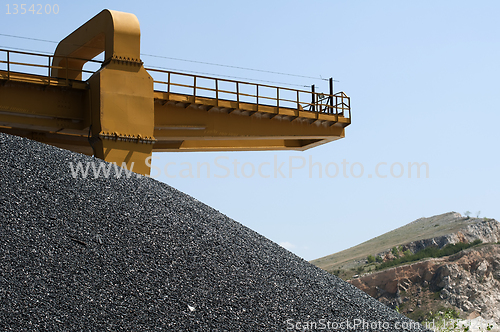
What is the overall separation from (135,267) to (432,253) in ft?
146

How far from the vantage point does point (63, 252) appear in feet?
26.1

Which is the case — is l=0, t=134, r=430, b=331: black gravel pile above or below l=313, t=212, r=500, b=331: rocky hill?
above

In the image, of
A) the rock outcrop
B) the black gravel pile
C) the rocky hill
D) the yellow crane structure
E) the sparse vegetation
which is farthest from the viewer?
the sparse vegetation

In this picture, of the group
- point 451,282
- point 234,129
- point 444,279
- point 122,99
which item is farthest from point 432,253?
point 122,99

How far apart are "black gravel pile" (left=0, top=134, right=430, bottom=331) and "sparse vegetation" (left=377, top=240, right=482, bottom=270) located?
39611 millimetres

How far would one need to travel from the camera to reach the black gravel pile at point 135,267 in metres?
7.17

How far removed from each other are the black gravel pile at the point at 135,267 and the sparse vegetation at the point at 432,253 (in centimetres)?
3961

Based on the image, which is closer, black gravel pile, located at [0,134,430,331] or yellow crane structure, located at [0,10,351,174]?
black gravel pile, located at [0,134,430,331]

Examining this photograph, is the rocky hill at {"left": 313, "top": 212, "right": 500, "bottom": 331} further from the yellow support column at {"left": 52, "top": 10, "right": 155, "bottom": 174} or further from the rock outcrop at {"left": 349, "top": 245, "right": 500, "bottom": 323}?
the yellow support column at {"left": 52, "top": 10, "right": 155, "bottom": 174}

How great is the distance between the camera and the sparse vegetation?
46116 mm

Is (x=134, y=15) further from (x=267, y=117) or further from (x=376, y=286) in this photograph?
(x=376, y=286)

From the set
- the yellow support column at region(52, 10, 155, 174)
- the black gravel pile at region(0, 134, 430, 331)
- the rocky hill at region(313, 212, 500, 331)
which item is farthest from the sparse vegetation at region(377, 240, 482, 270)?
the black gravel pile at region(0, 134, 430, 331)

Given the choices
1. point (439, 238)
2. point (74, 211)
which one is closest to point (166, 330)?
point (74, 211)

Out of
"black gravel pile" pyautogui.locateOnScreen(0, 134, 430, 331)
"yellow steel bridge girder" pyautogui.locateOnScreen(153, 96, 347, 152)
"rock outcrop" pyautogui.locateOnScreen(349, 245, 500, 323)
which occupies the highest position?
"yellow steel bridge girder" pyautogui.locateOnScreen(153, 96, 347, 152)
